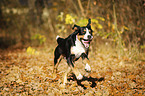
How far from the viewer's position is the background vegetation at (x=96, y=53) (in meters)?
3.95

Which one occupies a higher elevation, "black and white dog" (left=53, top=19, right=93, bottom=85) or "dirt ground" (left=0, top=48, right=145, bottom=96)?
"black and white dog" (left=53, top=19, right=93, bottom=85)

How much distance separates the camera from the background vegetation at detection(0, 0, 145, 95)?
3.95 m

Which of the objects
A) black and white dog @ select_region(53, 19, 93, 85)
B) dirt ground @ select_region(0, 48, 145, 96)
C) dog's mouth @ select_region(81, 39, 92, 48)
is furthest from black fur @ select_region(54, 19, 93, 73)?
dirt ground @ select_region(0, 48, 145, 96)

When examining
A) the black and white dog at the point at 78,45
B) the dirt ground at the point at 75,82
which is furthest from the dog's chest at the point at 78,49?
the dirt ground at the point at 75,82

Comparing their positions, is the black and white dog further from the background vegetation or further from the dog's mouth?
the background vegetation

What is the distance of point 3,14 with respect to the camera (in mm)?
13711

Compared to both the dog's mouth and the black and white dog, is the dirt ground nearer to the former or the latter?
the black and white dog

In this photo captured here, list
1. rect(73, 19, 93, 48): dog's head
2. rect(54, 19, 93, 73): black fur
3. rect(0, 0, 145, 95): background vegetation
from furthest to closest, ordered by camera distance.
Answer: rect(0, 0, 145, 95): background vegetation → rect(54, 19, 93, 73): black fur → rect(73, 19, 93, 48): dog's head

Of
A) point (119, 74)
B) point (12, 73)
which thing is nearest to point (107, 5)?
point (119, 74)

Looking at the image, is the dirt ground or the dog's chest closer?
the dog's chest

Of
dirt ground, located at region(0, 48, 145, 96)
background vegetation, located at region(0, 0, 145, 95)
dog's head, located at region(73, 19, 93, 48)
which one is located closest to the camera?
dog's head, located at region(73, 19, 93, 48)

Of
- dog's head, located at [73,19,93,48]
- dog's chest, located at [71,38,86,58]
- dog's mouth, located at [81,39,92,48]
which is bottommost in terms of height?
dog's chest, located at [71,38,86,58]

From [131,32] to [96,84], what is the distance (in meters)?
4.86

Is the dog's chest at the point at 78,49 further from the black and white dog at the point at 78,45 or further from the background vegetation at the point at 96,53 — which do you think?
the background vegetation at the point at 96,53
